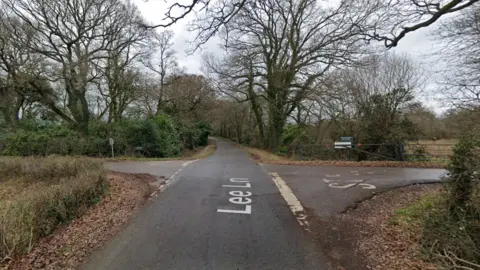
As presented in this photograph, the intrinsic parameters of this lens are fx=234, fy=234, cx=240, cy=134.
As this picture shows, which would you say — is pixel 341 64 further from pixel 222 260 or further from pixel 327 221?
pixel 222 260

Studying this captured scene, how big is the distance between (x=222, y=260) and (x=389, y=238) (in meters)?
2.91

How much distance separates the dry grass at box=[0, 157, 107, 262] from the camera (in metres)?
3.36

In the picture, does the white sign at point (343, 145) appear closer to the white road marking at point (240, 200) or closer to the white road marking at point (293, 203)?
the white road marking at point (293, 203)

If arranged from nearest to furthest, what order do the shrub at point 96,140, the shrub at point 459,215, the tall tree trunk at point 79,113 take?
the shrub at point 459,215, the shrub at point 96,140, the tall tree trunk at point 79,113

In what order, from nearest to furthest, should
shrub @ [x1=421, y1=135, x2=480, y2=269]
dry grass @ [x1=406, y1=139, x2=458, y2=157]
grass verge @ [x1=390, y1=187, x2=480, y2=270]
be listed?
grass verge @ [x1=390, y1=187, x2=480, y2=270], shrub @ [x1=421, y1=135, x2=480, y2=269], dry grass @ [x1=406, y1=139, x2=458, y2=157]

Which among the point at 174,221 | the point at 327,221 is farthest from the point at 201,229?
the point at 327,221

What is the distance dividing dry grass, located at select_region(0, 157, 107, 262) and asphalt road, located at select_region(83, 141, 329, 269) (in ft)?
3.63

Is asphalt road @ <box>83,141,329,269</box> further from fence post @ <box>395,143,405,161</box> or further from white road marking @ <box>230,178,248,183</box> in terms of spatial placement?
fence post @ <box>395,143,405,161</box>

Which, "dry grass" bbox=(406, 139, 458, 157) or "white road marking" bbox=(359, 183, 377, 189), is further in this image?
"dry grass" bbox=(406, 139, 458, 157)

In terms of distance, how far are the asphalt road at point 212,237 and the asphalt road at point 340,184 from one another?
0.93m

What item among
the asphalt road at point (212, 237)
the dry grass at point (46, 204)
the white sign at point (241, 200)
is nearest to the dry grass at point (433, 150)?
the white sign at point (241, 200)

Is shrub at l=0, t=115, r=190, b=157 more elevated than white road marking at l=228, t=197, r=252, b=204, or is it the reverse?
shrub at l=0, t=115, r=190, b=157

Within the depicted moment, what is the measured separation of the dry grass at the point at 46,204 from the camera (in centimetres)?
336

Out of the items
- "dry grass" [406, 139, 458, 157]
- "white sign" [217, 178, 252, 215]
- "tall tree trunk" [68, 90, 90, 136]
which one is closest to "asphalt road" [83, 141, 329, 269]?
"white sign" [217, 178, 252, 215]
